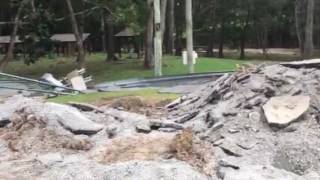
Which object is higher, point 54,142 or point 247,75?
point 247,75

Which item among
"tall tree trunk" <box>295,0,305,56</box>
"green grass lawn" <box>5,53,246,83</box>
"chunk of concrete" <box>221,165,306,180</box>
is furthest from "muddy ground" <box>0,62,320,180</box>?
"tall tree trunk" <box>295,0,305,56</box>

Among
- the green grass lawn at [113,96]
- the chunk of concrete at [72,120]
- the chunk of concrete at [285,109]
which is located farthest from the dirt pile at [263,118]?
the green grass lawn at [113,96]

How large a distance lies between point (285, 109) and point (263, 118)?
0.39 meters

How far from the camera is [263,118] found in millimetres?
11273

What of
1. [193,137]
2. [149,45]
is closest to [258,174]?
[193,137]

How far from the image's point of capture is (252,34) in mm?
68125

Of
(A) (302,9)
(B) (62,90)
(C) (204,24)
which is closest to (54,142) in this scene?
(B) (62,90)

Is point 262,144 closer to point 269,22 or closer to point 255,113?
point 255,113

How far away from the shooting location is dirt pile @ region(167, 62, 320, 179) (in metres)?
9.89

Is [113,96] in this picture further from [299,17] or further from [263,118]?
[299,17]

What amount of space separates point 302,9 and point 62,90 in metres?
39.5

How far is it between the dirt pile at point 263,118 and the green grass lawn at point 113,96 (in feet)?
13.0

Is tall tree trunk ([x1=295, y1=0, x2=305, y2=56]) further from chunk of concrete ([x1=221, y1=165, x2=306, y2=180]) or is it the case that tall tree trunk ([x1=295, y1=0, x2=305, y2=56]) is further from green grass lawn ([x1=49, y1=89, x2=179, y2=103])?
chunk of concrete ([x1=221, y1=165, x2=306, y2=180])

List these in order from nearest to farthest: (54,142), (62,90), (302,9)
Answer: (54,142) < (62,90) < (302,9)
